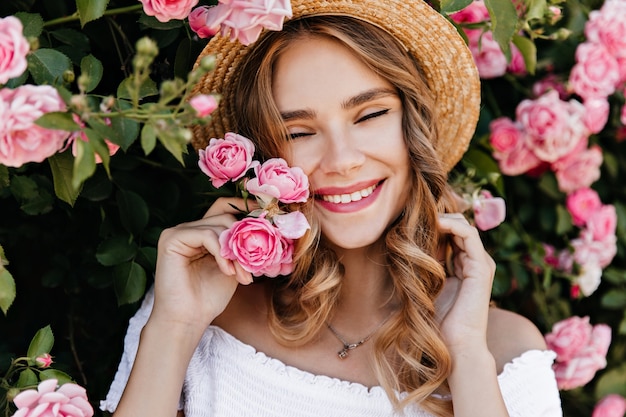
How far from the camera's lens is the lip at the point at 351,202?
6.70 feet

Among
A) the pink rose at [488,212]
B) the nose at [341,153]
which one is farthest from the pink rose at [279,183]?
the pink rose at [488,212]

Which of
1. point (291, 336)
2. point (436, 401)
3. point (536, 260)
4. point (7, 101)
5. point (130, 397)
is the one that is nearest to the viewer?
point (7, 101)

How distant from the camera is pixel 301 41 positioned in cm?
204

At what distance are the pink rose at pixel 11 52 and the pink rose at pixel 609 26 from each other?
79.1 inches

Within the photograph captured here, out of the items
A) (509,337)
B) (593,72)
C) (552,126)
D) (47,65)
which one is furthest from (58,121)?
(593,72)

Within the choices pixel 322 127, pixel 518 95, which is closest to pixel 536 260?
pixel 518 95

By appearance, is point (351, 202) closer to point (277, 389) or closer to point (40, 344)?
point (277, 389)

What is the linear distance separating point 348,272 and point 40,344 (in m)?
1.03

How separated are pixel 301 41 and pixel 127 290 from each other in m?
0.80

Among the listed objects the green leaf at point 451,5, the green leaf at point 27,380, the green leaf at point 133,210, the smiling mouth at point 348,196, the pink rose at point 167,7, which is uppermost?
the pink rose at point 167,7

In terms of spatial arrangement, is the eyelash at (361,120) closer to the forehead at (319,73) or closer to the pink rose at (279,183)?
the forehead at (319,73)

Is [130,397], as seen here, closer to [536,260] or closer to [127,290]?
[127,290]

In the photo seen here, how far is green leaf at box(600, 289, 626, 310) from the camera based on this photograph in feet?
9.71

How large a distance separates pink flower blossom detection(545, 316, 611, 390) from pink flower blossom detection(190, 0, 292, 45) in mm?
1736
